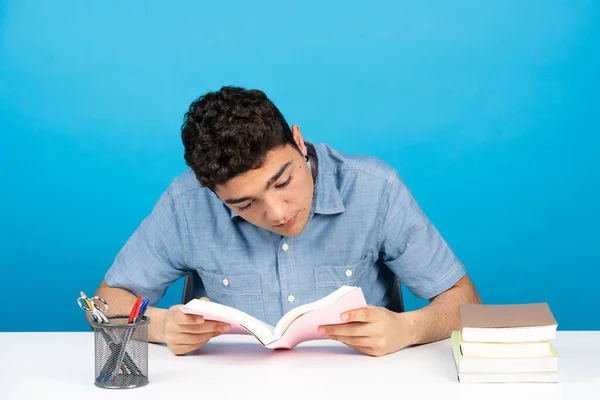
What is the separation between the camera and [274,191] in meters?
1.96

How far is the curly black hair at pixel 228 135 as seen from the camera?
6.27ft

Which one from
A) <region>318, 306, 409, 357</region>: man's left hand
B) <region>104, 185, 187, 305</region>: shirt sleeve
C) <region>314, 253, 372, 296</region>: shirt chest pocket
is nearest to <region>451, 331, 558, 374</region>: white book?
<region>318, 306, 409, 357</region>: man's left hand

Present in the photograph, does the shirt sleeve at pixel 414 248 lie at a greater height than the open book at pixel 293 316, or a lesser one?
greater

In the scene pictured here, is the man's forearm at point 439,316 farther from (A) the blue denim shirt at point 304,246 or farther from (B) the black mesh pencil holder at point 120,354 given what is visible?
(B) the black mesh pencil holder at point 120,354

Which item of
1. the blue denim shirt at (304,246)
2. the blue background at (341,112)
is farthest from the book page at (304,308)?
the blue background at (341,112)

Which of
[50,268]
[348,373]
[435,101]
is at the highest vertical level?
[435,101]

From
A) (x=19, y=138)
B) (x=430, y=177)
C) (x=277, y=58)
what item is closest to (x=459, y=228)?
(x=430, y=177)

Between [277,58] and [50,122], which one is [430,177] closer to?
[277,58]

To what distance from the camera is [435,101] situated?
12.9 ft

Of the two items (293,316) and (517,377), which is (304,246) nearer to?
(293,316)

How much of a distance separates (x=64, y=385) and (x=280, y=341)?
0.44 meters

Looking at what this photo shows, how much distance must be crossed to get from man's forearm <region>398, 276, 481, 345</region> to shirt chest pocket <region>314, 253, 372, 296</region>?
221mm

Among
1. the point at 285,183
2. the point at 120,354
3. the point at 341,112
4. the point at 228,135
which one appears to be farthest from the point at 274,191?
the point at 341,112

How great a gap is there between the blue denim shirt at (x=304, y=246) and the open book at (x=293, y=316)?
42 cm
